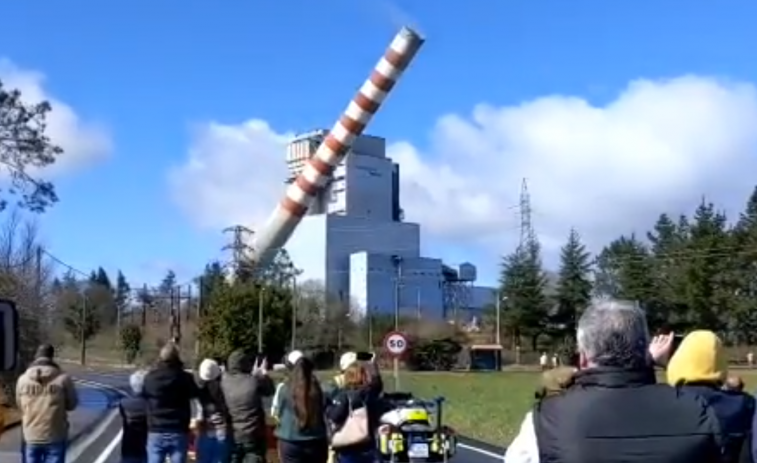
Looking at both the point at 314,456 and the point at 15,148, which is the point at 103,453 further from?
the point at 15,148

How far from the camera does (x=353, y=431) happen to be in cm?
1287

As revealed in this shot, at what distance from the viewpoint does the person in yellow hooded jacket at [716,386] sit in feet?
15.1

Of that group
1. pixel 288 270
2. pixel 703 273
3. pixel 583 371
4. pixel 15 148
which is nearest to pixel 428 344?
pixel 288 270

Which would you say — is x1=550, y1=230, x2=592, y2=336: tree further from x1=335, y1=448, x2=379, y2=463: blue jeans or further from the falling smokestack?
x1=335, y1=448, x2=379, y2=463: blue jeans

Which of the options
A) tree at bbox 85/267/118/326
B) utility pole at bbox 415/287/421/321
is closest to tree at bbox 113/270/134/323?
tree at bbox 85/267/118/326

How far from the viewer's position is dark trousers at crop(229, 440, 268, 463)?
1352cm

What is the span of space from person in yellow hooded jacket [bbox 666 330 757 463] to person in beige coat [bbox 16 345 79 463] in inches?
340

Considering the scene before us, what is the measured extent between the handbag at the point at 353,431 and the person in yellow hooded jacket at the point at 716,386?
7427mm

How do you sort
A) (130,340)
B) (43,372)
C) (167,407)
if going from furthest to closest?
(130,340), (43,372), (167,407)

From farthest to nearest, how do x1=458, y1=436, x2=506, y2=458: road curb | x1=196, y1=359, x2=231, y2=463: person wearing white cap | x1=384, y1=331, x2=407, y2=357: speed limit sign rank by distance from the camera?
x1=384, y1=331, x2=407, y2=357: speed limit sign < x1=458, y1=436, x2=506, y2=458: road curb < x1=196, y1=359, x2=231, y2=463: person wearing white cap

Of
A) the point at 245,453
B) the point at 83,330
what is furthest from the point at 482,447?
the point at 83,330

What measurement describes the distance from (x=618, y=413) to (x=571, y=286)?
113021 millimetres

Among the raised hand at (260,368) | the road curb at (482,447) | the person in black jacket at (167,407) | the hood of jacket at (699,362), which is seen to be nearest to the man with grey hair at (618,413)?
the hood of jacket at (699,362)

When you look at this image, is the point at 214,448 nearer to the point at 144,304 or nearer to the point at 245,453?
the point at 245,453
